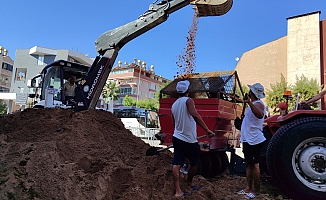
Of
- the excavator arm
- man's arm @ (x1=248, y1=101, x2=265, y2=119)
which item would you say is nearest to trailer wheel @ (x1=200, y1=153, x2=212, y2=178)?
man's arm @ (x1=248, y1=101, x2=265, y2=119)

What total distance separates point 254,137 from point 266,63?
28.8 m

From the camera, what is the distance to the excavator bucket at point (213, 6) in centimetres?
577

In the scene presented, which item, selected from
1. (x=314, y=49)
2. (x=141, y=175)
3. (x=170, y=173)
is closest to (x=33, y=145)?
(x=141, y=175)

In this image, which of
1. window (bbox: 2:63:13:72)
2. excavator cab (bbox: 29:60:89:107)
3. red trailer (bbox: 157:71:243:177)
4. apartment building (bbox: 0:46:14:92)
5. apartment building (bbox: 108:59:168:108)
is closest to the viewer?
red trailer (bbox: 157:71:243:177)

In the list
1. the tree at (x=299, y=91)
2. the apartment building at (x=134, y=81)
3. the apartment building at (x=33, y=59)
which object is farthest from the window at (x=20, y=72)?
the tree at (x=299, y=91)

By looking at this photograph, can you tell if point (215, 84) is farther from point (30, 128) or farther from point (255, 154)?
point (30, 128)

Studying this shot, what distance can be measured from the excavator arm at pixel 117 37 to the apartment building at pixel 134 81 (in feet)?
136

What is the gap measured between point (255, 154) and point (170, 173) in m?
1.28

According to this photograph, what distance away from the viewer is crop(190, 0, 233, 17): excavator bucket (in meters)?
5.77

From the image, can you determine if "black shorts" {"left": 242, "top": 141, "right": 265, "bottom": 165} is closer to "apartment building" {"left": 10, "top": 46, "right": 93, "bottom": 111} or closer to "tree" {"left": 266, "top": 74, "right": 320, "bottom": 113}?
"tree" {"left": 266, "top": 74, "right": 320, "bottom": 113}

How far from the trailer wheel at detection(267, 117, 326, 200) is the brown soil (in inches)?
→ 16.8

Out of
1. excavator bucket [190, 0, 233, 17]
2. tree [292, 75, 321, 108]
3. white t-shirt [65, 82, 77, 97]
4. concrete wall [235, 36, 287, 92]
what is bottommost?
white t-shirt [65, 82, 77, 97]

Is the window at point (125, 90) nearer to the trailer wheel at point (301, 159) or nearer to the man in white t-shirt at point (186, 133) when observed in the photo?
the man in white t-shirt at point (186, 133)

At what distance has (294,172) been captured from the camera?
3.51 metres
